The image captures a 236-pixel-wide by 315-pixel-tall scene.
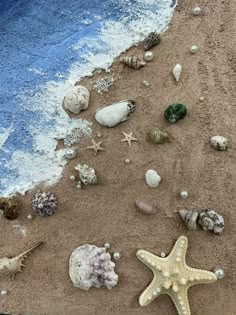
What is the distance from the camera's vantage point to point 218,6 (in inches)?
173

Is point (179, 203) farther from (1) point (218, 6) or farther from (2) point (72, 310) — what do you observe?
(1) point (218, 6)

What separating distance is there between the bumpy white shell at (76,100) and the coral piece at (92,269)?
3.78 ft

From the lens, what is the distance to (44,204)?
3.81 meters

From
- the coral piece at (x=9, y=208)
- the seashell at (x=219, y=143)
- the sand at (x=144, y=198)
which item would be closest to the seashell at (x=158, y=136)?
the sand at (x=144, y=198)

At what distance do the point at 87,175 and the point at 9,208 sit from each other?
65 centimetres

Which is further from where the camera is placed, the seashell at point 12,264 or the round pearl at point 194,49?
the round pearl at point 194,49

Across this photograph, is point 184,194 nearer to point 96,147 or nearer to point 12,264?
point 96,147

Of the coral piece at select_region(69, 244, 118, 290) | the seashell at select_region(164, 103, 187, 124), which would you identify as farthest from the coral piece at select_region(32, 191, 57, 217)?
the seashell at select_region(164, 103, 187, 124)

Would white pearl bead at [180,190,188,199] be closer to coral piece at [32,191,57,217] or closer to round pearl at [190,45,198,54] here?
coral piece at [32,191,57,217]

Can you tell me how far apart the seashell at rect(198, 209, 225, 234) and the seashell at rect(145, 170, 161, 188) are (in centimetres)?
42

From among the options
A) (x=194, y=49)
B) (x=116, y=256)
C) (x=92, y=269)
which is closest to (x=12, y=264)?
(x=92, y=269)

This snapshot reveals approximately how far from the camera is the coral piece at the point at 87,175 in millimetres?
3844

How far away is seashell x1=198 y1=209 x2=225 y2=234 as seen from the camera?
141 inches

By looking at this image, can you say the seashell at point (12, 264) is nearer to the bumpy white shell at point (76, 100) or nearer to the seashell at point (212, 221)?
the bumpy white shell at point (76, 100)
